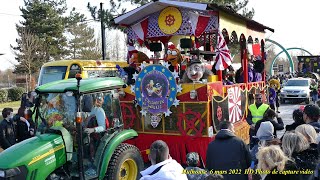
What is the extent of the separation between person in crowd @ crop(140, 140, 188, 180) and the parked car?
19392 mm

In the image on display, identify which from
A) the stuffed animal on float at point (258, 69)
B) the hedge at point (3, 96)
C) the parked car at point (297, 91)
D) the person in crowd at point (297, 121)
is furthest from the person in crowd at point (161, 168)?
the hedge at point (3, 96)

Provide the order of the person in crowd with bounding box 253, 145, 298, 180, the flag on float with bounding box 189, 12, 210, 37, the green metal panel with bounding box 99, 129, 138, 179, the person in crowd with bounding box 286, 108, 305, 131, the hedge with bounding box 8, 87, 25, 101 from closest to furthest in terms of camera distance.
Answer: the person in crowd with bounding box 253, 145, 298, 180, the person in crowd with bounding box 286, 108, 305, 131, the green metal panel with bounding box 99, 129, 138, 179, the flag on float with bounding box 189, 12, 210, 37, the hedge with bounding box 8, 87, 25, 101

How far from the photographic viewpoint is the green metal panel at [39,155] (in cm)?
471

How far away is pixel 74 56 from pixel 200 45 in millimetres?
30540

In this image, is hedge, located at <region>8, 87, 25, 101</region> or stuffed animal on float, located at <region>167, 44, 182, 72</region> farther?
hedge, located at <region>8, 87, 25, 101</region>

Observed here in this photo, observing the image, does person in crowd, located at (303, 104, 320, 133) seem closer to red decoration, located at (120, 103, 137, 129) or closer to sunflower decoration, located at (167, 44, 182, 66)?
red decoration, located at (120, 103, 137, 129)

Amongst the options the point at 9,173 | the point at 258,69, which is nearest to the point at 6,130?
the point at 9,173

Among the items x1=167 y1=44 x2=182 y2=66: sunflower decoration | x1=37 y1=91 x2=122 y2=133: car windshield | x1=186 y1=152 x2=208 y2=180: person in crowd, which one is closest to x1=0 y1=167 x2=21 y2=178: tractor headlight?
x1=37 y1=91 x2=122 y2=133: car windshield

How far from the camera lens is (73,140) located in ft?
17.8

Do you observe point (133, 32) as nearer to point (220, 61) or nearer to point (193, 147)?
point (220, 61)

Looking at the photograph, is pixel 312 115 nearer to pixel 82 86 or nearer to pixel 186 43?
pixel 82 86

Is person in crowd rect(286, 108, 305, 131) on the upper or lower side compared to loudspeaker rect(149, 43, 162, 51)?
lower

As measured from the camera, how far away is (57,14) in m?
38.6

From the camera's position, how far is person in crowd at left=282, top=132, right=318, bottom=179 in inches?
144
